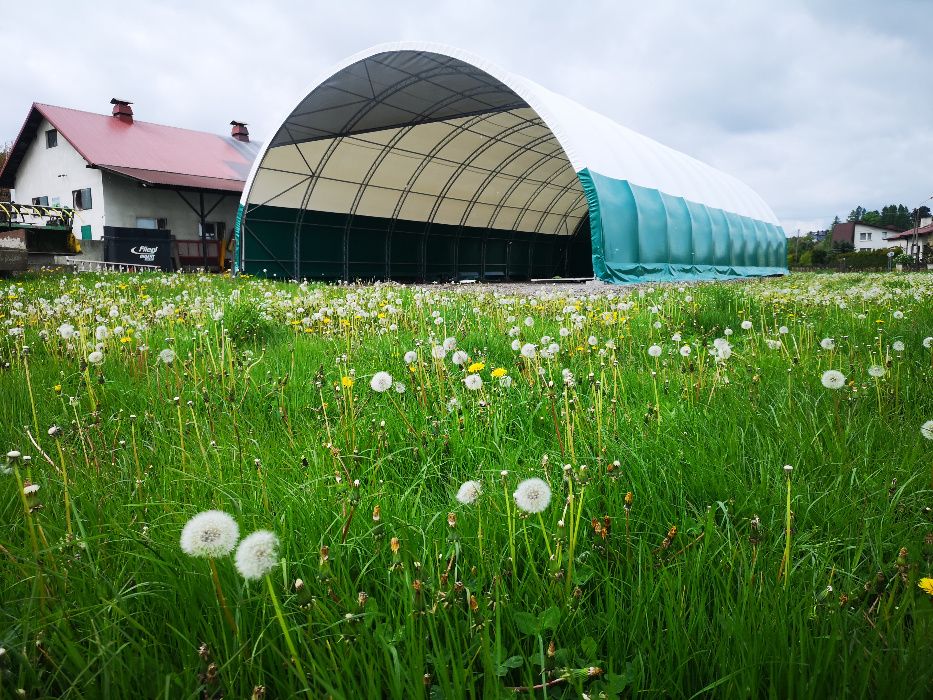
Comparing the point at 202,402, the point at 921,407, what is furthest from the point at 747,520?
the point at 202,402

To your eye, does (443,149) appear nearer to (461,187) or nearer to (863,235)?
(461,187)

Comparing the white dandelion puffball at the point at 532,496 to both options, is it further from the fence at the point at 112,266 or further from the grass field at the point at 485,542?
the fence at the point at 112,266

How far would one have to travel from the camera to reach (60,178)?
28.9 m

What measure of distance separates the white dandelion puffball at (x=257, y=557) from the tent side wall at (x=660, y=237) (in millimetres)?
14394

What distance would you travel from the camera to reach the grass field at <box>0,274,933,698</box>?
3.83ft

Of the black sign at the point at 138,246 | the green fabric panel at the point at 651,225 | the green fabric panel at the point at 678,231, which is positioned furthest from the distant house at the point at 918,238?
the black sign at the point at 138,246

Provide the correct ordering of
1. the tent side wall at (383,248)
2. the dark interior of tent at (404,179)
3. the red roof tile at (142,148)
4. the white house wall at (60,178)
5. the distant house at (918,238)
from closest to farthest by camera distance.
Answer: the dark interior of tent at (404,179), the tent side wall at (383,248), the white house wall at (60,178), the red roof tile at (142,148), the distant house at (918,238)

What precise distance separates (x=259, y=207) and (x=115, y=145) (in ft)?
42.9

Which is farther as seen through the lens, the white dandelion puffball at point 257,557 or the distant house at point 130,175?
the distant house at point 130,175

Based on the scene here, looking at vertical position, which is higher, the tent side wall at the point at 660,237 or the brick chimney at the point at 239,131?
the brick chimney at the point at 239,131

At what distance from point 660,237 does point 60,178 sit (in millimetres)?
28389

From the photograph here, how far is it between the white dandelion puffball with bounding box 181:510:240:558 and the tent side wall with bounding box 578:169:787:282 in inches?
567

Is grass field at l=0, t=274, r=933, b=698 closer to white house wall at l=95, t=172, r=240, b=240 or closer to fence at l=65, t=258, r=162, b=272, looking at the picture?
fence at l=65, t=258, r=162, b=272

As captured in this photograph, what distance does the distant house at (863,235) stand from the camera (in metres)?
95.6
